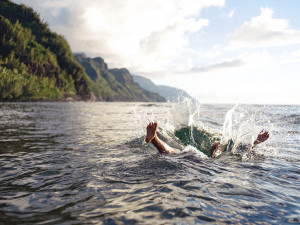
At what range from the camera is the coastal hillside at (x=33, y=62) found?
66069 millimetres

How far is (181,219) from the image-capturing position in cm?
297

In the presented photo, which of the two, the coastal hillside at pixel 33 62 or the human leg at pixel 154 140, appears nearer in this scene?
the human leg at pixel 154 140

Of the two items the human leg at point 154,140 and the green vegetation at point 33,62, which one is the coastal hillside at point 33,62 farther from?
the human leg at point 154,140

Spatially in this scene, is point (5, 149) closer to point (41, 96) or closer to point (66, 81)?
point (41, 96)

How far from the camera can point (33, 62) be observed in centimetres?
9412

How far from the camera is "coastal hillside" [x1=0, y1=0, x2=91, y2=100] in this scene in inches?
2601

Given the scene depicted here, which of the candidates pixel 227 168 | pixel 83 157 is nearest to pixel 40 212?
pixel 83 157

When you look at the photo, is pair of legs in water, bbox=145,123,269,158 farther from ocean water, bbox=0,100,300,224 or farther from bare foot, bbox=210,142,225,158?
ocean water, bbox=0,100,300,224

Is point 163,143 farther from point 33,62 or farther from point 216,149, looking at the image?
point 33,62

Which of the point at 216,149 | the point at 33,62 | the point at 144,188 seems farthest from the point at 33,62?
the point at 144,188

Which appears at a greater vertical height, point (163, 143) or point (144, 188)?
point (163, 143)

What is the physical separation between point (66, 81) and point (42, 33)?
3552 cm

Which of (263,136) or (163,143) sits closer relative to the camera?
(163,143)

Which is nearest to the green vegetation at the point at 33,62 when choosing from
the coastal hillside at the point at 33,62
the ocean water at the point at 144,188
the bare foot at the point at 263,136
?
the coastal hillside at the point at 33,62
